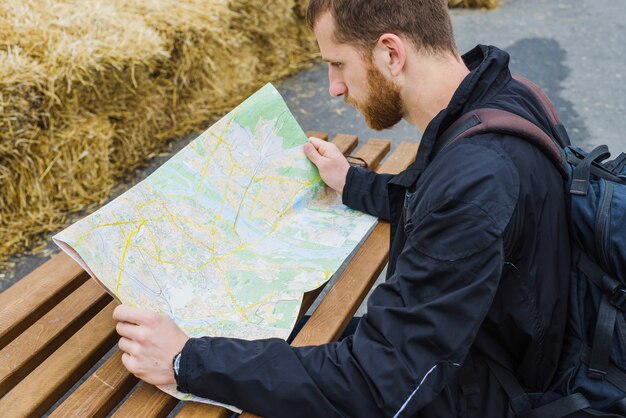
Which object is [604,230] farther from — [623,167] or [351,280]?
[351,280]

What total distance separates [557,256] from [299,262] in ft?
2.27

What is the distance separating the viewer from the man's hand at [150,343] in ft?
4.68

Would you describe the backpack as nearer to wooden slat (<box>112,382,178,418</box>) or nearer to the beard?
the beard

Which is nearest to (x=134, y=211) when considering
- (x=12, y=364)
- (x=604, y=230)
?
(x=12, y=364)

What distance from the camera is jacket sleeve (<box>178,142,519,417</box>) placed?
1.28 metres

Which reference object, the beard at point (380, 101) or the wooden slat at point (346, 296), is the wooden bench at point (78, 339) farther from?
the beard at point (380, 101)

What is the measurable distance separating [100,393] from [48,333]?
0.30 meters

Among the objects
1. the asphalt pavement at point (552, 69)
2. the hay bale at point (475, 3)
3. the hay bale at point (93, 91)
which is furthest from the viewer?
the hay bale at point (475, 3)

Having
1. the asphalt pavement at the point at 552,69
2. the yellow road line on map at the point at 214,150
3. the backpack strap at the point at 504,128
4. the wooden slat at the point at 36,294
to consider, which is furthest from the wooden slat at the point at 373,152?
the asphalt pavement at the point at 552,69

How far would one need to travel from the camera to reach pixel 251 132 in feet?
6.73

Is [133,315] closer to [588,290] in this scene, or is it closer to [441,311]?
[441,311]

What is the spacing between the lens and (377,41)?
163cm

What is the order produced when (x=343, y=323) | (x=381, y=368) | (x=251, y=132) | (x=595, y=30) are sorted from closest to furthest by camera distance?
(x=381, y=368) → (x=343, y=323) → (x=251, y=132) → (x=595, y=30)

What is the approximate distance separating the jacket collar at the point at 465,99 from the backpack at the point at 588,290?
0.13 feet
